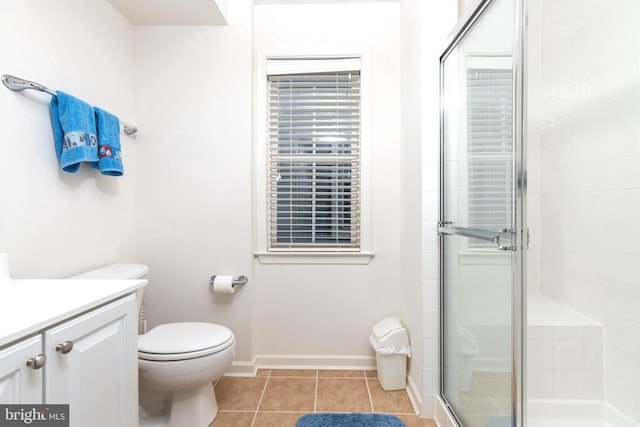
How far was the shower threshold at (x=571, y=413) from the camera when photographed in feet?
4.39

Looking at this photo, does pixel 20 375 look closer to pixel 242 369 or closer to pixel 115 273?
pixel 115 273

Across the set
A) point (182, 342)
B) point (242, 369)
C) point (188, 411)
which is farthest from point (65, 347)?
point (242, 369)

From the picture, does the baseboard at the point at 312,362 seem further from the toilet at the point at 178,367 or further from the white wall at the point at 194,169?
the toilet at the point at 178,367

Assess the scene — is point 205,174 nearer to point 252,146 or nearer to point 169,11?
point 252,146

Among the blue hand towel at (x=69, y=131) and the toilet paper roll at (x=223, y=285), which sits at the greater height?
the blue hand towel at (x=69, y=131)

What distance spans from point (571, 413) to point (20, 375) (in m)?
1.97

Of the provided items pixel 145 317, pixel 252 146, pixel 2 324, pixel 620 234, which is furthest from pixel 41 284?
pixel 620 234

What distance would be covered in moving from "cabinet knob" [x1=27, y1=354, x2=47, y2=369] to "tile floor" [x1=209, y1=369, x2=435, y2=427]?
1.08 metres

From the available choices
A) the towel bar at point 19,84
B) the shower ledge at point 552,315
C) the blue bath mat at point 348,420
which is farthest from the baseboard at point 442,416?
the towel bar at point 19,84

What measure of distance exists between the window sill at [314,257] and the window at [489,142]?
895mm

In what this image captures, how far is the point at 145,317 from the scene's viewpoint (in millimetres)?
1958

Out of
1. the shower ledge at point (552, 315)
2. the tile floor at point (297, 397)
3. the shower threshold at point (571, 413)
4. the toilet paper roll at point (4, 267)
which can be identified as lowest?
the tile floor at point (297, 397)

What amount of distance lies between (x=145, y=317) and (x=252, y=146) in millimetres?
1273

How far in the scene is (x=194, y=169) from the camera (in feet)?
6.47
